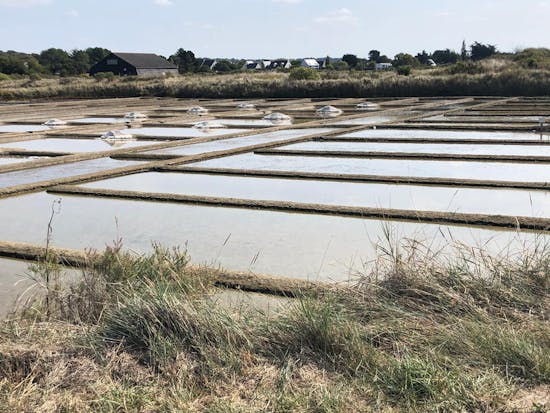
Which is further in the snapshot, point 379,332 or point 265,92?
point 265,92

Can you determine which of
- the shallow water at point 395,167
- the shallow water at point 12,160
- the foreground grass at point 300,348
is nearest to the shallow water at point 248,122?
the shallow water at point 395,167

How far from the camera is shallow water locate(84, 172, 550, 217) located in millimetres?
5605

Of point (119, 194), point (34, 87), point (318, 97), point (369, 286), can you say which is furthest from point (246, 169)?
point (34, 87)

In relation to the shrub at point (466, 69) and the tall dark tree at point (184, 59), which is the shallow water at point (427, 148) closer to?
the shrub at point (466, 69)

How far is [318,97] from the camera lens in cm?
2397

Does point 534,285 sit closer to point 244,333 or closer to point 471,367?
point 471,367

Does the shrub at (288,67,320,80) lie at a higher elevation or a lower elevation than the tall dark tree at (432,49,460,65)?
lower

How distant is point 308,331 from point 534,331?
36.3 inches

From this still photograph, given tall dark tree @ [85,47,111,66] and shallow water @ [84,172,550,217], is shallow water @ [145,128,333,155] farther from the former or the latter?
tall dark tree @ [85,47,111,66]

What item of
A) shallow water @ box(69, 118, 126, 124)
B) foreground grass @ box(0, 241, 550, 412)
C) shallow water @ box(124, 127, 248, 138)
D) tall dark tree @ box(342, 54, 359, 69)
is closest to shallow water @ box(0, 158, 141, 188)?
shallow water @ box(124, 127, 248, 138)

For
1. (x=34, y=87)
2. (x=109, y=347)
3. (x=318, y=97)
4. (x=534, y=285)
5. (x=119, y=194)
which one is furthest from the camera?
(x=34, y=87)

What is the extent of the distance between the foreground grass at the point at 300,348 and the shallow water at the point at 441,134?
312 inches

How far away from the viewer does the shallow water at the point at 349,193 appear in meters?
5.61

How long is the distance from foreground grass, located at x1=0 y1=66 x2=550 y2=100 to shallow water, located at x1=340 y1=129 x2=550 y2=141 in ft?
35.0
